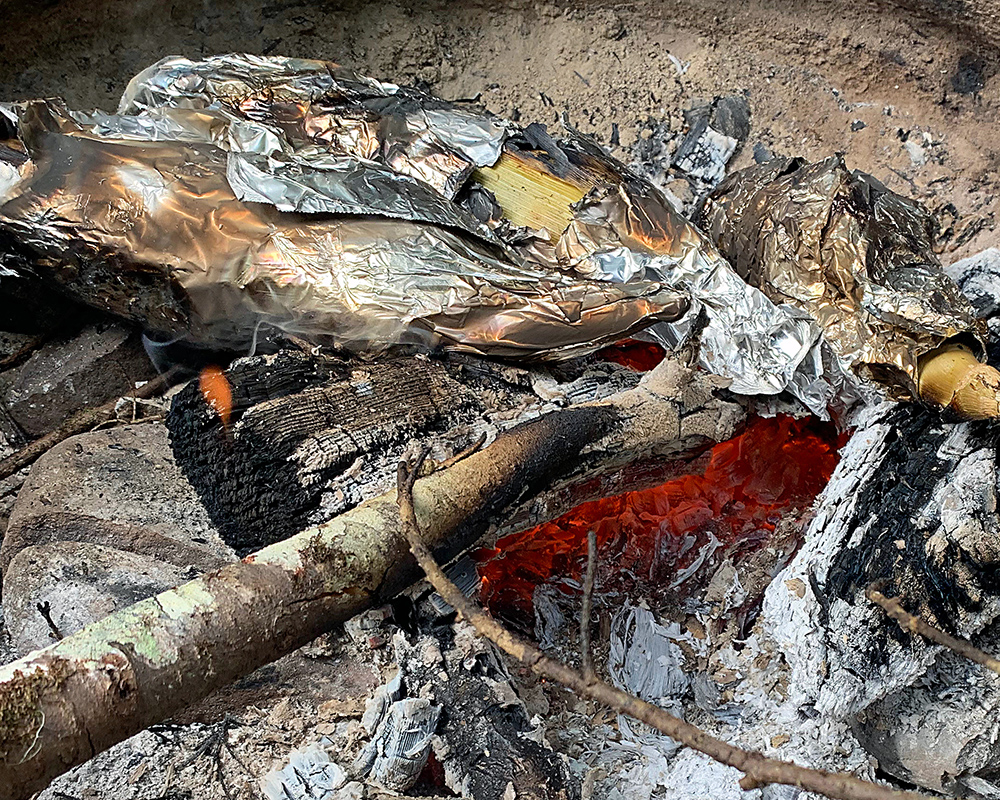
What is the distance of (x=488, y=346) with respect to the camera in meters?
1.71

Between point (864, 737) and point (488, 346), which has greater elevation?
point (488, 346)

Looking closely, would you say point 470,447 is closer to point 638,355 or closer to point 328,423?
point 328,423

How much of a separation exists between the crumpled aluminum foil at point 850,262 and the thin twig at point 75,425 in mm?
1368

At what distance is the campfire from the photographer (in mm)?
1391

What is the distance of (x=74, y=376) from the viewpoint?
6.58 ft

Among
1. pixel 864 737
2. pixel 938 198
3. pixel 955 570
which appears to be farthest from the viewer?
pixel 938 198

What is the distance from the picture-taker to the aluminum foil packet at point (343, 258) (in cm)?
166

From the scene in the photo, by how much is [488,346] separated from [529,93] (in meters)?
1.21

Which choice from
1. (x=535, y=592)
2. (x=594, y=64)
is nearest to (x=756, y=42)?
(x=594, y=64)

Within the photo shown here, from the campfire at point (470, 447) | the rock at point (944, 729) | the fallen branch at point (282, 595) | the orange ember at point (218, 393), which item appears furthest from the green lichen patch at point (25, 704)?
the rock at point (944, 729)

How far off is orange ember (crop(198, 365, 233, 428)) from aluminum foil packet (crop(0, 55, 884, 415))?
0.45 ft

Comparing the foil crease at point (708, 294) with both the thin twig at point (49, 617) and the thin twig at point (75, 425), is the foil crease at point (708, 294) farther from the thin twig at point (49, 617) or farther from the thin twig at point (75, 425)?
the thin twig at point (49, 617)

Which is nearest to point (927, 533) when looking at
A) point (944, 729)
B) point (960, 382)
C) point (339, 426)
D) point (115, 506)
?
point (960, 382)

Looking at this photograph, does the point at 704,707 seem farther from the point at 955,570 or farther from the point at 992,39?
the point at 992,39
